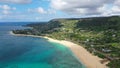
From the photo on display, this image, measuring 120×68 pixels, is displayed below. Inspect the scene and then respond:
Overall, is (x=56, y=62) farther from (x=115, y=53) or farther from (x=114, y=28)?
(x=114, y=28)

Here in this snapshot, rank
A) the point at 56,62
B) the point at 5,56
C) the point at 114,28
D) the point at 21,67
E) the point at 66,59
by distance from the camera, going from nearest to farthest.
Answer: the point at 21,67
the point at 56,62
the point at 66,59
the point at 5,56
the point at 114,28

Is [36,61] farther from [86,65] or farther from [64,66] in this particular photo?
[86,65]

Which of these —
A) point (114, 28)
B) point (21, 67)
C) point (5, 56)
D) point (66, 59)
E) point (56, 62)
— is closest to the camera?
point (21, 67)

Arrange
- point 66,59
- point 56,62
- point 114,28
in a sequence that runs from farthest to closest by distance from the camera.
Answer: point 114,28
point 66,59
point 56,62

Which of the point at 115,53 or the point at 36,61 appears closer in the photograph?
the point at 36,61

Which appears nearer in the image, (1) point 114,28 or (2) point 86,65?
(2) point 86,65

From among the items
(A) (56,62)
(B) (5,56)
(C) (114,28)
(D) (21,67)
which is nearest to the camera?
(D) (21,67)

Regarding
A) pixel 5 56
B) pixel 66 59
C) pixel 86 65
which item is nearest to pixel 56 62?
pixel 66 59

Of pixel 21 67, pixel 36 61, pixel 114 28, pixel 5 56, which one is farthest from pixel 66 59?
pixel 114 28
